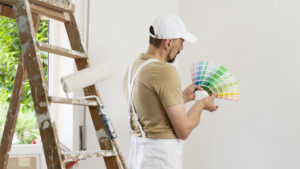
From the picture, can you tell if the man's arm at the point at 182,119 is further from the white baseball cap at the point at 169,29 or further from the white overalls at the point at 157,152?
the white baseball cap at the point at 169,29

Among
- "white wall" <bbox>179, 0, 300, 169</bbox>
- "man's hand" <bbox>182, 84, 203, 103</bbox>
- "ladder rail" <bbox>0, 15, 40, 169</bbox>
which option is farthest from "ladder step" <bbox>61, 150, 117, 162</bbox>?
"white wall" <bbox>179, 0, 300, 169</bbox>

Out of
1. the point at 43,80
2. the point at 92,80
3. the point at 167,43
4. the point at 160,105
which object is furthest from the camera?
the point at 167,43

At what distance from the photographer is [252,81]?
8.42 ft

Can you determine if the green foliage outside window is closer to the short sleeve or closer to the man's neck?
the man's neck

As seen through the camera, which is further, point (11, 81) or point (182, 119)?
point (11, 81)

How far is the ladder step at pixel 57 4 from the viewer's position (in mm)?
1472

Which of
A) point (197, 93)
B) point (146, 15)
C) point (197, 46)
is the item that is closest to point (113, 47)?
point (146, 15)

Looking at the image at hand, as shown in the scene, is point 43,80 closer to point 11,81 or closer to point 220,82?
point 220,82

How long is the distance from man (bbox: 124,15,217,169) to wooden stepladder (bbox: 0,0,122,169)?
0.32 meters

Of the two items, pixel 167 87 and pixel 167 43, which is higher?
pixel 167 43

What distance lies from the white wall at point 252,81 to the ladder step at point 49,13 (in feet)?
4.83

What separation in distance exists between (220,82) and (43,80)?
0.99 m

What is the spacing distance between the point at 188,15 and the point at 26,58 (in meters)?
1.95

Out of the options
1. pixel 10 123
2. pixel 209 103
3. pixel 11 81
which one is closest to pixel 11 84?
pixel 11 81
